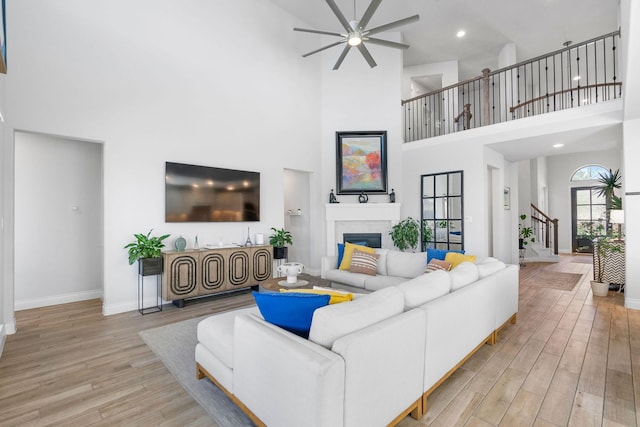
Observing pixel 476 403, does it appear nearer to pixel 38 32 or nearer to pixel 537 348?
pixel 537 348

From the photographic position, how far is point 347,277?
4.28 metres

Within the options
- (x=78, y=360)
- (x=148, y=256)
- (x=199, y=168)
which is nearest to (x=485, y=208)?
(x=199, y=168)

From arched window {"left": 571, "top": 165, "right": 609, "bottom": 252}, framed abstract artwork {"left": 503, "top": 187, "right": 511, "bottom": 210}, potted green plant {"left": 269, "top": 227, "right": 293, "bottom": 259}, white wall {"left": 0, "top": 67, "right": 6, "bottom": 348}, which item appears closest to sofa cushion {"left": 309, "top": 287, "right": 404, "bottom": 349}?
white wall {"left": 0, "top": 67, "right": 6, "bottom": 348}

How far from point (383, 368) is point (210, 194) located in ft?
12.9


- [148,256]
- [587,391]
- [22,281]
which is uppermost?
[148,256]

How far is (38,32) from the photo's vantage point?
3498 mm

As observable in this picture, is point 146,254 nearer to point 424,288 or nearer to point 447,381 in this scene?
point 424,288

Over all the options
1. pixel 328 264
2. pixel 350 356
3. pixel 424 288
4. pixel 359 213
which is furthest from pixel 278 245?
pixel 350 356

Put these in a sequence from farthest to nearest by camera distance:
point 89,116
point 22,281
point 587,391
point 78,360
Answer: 1. point 22,281
2. point 89,116
3. point 78,360
4. point 587,391

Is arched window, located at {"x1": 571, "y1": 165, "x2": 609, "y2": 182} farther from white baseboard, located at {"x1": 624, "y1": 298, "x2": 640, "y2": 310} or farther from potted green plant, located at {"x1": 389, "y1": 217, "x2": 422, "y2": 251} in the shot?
potted green plant, located at {"x1": 389, "y1": 217, "x2": 422, "y2": 251}

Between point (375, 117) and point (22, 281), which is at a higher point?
point (375, 117)

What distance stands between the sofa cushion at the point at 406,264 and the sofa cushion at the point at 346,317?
243 cm

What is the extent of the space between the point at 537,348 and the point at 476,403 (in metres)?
1.30

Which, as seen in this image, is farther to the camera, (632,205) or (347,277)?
(347,277)
